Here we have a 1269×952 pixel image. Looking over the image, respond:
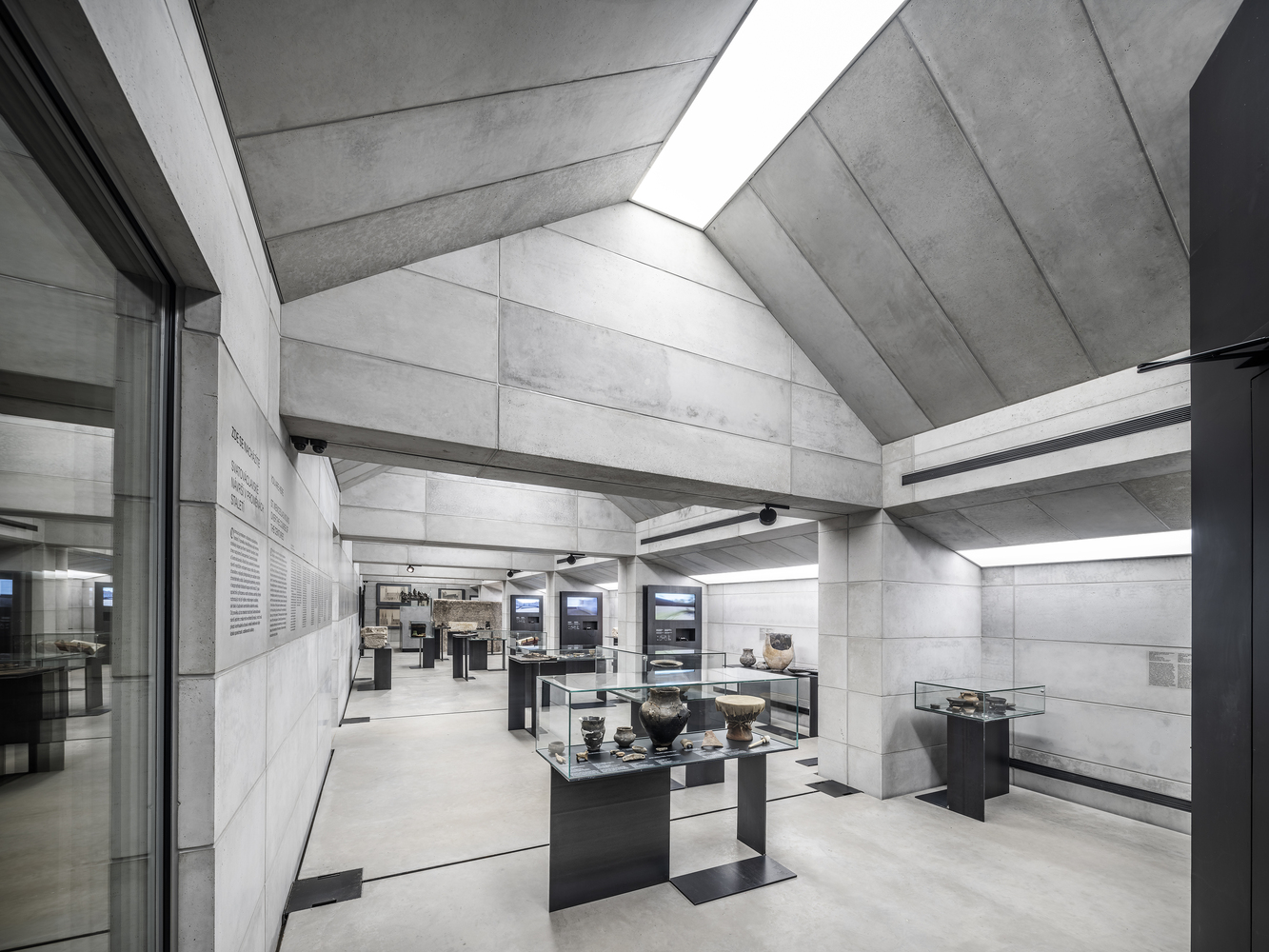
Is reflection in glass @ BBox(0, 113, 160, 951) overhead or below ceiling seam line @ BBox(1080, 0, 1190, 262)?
below

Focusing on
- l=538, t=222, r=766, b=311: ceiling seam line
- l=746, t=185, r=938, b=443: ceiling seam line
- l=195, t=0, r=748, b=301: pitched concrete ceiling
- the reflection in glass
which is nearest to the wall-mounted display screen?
l=746, t=185, r=938, b=443: ceiling seam line

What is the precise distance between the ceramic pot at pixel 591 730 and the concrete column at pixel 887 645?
3574mm

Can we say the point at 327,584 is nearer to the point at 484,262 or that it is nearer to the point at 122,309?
the point at 484,262

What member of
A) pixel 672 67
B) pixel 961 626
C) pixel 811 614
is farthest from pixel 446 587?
pixel 672 67

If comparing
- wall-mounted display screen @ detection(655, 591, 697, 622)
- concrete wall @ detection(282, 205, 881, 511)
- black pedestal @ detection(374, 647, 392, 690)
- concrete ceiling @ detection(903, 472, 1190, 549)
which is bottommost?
black pedestal @ detection(374, 647, 392, 690)

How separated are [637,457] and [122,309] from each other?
356 cm

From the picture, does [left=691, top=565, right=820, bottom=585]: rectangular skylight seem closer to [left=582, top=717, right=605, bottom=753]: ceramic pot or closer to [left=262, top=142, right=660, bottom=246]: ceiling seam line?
[left=582, top=717, right=605, bottom=753]: ceramic pot

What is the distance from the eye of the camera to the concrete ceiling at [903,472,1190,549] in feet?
16.6

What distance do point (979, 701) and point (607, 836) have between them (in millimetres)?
3902

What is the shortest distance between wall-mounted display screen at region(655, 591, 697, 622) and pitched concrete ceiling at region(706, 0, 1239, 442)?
7498 mm

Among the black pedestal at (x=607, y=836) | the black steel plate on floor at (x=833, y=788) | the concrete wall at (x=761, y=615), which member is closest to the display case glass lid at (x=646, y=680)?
the black pedestal at (x=607, y=836)

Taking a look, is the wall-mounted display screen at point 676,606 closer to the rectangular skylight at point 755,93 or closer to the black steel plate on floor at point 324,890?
the black steel plate on floor at point 324,890

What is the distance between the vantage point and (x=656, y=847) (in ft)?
14.5

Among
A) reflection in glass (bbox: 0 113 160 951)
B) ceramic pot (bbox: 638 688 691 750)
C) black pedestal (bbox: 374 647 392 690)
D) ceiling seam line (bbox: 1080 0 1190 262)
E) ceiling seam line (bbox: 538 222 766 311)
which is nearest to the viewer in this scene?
reflection in glass (bbox: 0 113 160 951)
